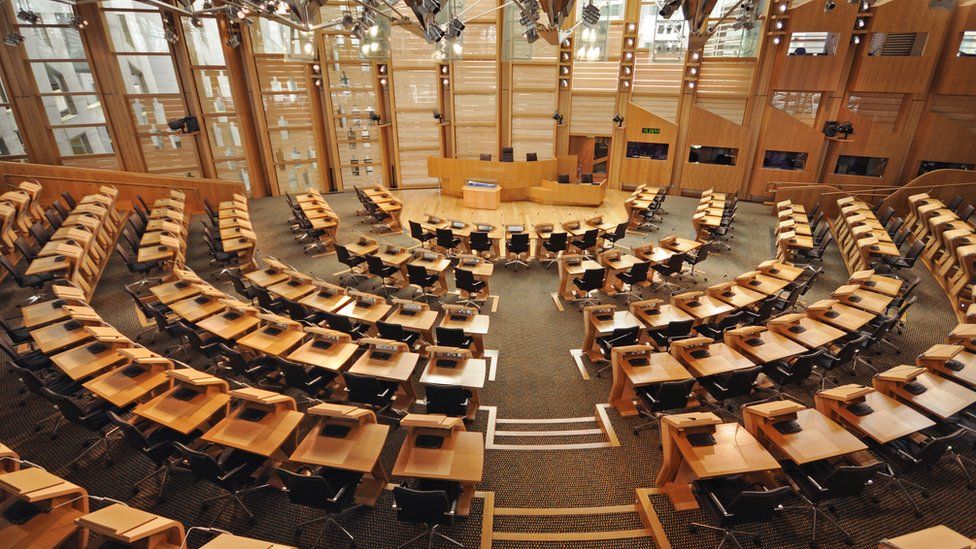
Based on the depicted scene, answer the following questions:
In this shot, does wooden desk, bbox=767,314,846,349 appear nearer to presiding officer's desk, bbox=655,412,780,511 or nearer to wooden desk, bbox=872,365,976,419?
wooden desk, bbox=872,365,976,419

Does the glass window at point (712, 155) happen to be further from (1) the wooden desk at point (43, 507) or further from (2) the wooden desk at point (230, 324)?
(1) the wooden desk at point (43, 507)

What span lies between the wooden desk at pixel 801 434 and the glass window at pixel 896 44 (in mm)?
16100

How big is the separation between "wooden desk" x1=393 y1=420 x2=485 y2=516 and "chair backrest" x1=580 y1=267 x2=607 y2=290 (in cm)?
482

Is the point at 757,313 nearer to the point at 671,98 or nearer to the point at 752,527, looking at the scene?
the point at 752,527

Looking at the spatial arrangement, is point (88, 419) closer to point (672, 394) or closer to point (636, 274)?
point (672, 394)

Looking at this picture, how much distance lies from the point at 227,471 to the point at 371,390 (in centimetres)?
172

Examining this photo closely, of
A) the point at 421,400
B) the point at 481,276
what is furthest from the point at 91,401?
the point at 481,276

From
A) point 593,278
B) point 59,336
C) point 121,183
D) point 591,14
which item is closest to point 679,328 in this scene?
point 593,278

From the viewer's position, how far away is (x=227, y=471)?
4.70 metres

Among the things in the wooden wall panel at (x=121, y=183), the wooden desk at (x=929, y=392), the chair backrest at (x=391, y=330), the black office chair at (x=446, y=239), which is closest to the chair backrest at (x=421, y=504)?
the chair backrest at (x=391, y=330)

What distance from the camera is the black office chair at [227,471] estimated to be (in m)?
4.37

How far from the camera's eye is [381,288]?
34.6 feet

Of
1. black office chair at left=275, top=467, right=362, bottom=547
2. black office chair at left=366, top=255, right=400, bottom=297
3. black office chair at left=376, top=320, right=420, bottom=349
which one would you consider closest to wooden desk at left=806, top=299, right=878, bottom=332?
black office chair at left=376, top=320, right=420, bottom=349

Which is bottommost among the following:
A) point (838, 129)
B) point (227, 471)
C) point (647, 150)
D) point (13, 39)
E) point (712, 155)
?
point (227, 471)
